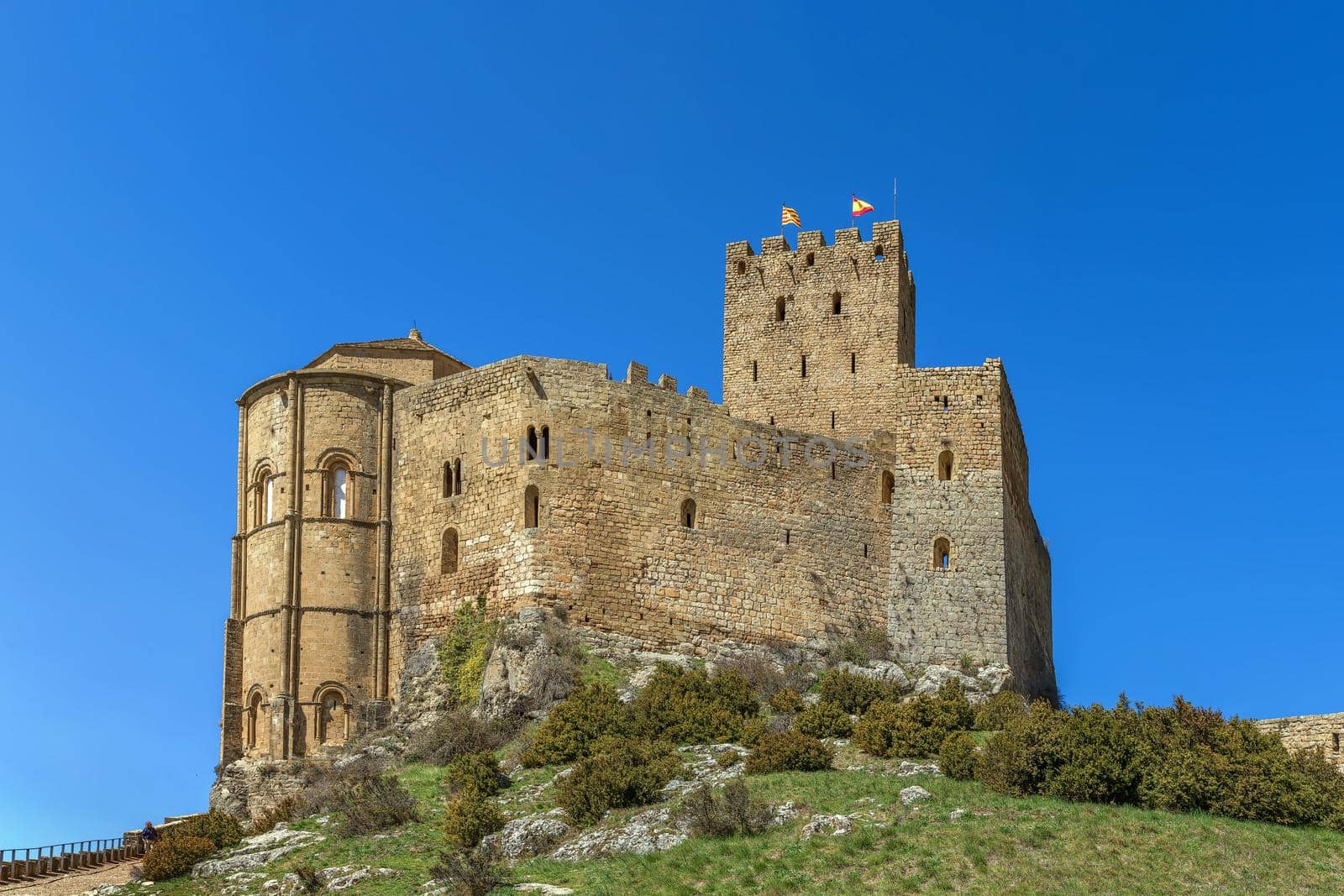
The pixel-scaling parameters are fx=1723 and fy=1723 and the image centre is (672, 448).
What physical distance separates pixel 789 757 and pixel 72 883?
13.1 metres

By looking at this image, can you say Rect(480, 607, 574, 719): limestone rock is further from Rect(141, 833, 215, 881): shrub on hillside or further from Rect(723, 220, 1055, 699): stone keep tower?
Rect(723, 220, 1055, 699): stone keep tower

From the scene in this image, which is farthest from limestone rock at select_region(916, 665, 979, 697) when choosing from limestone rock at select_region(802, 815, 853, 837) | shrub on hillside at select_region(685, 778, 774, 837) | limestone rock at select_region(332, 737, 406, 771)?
limestone rock at select_region(332, 737, 406, 771)

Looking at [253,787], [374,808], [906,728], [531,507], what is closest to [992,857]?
[906,728]

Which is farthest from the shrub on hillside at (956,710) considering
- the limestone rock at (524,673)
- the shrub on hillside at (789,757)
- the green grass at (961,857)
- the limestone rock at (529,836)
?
the limestone rock at (529,836)

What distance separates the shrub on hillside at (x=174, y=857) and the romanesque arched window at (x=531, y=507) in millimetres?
9702

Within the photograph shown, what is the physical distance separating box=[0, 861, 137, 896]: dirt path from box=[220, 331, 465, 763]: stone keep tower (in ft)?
17.4

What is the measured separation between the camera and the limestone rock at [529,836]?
26766mm

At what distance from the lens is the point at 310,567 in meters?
37.7

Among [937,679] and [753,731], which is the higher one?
[937,679]

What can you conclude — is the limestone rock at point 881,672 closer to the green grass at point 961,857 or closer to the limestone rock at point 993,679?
the limestone rock at point 993,679

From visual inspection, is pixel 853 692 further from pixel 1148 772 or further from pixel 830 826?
pixel 830 826

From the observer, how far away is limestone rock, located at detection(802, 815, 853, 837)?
82.1 feet

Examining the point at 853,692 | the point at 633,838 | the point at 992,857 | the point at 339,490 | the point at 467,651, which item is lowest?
the point at 992,857

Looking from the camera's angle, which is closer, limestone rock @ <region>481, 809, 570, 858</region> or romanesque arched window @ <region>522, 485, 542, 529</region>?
limestone rock @ <region>481, 809, 570, 858</region>
